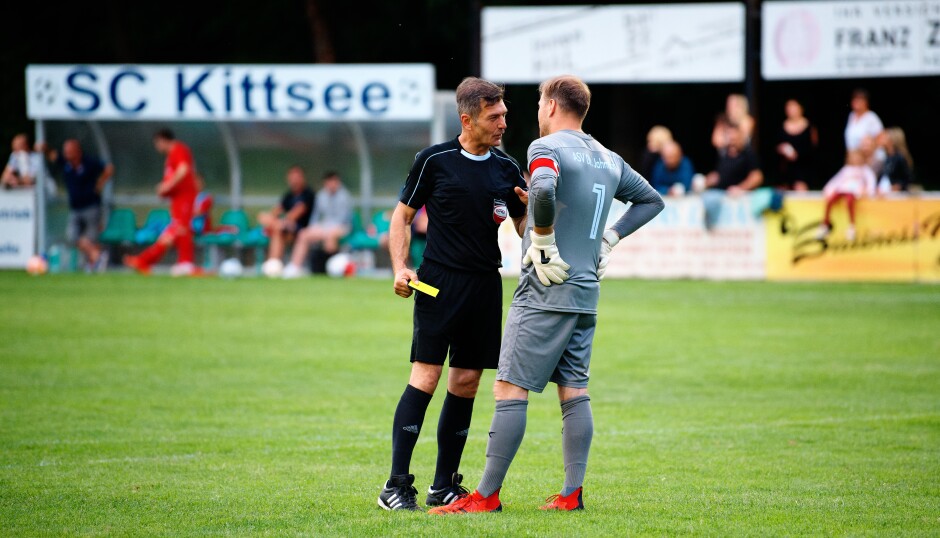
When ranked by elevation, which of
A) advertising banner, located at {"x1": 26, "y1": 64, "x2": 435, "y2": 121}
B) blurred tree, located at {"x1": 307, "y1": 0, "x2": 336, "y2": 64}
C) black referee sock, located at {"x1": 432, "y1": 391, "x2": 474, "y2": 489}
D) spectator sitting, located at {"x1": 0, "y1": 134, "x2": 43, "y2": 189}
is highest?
blurred tree, located at {"x1": 307, "y1": 0, "x2": 336, "y2": 64}

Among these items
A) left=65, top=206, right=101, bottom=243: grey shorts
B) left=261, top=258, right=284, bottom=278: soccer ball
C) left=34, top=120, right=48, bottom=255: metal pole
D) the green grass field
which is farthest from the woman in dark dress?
left=34, top=120, right=48, bottom=255: metal pole

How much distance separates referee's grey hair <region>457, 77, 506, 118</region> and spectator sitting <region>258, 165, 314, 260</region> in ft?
51.2

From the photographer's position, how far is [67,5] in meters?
38.0

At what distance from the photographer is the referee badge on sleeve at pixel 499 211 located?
621cm

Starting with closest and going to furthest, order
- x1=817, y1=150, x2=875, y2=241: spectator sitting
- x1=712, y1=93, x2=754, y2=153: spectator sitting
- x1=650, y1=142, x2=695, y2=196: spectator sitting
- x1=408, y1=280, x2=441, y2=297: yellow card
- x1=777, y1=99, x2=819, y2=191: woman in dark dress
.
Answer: x1=408, y1=280, x2=441, y2=297: yellow card < x1=817, y1=150, x2=875, y2=241: spectator sitting < x1=712, y1=93, x2=754, y2=153: spectator sitting < x1=650, y1=142, x2=695, y2=196: spectator sitting < x1=777, y1=99, x2=819, y2=191: woman in dark dress

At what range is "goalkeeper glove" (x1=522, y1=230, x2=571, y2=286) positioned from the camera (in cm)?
580

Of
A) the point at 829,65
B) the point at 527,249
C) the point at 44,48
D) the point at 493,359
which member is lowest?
the point at 493,359

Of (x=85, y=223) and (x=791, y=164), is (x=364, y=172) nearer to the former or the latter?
(x=85, y=223)

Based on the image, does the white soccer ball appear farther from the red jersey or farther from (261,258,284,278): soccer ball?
the red jersey

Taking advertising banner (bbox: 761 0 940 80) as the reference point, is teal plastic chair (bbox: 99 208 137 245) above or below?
below

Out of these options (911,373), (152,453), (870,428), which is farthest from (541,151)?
(911,373)

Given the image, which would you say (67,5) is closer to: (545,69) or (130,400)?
(545,69)

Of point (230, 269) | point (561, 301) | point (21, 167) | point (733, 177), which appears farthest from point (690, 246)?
point (561, 301)

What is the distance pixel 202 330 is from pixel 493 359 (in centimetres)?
827
